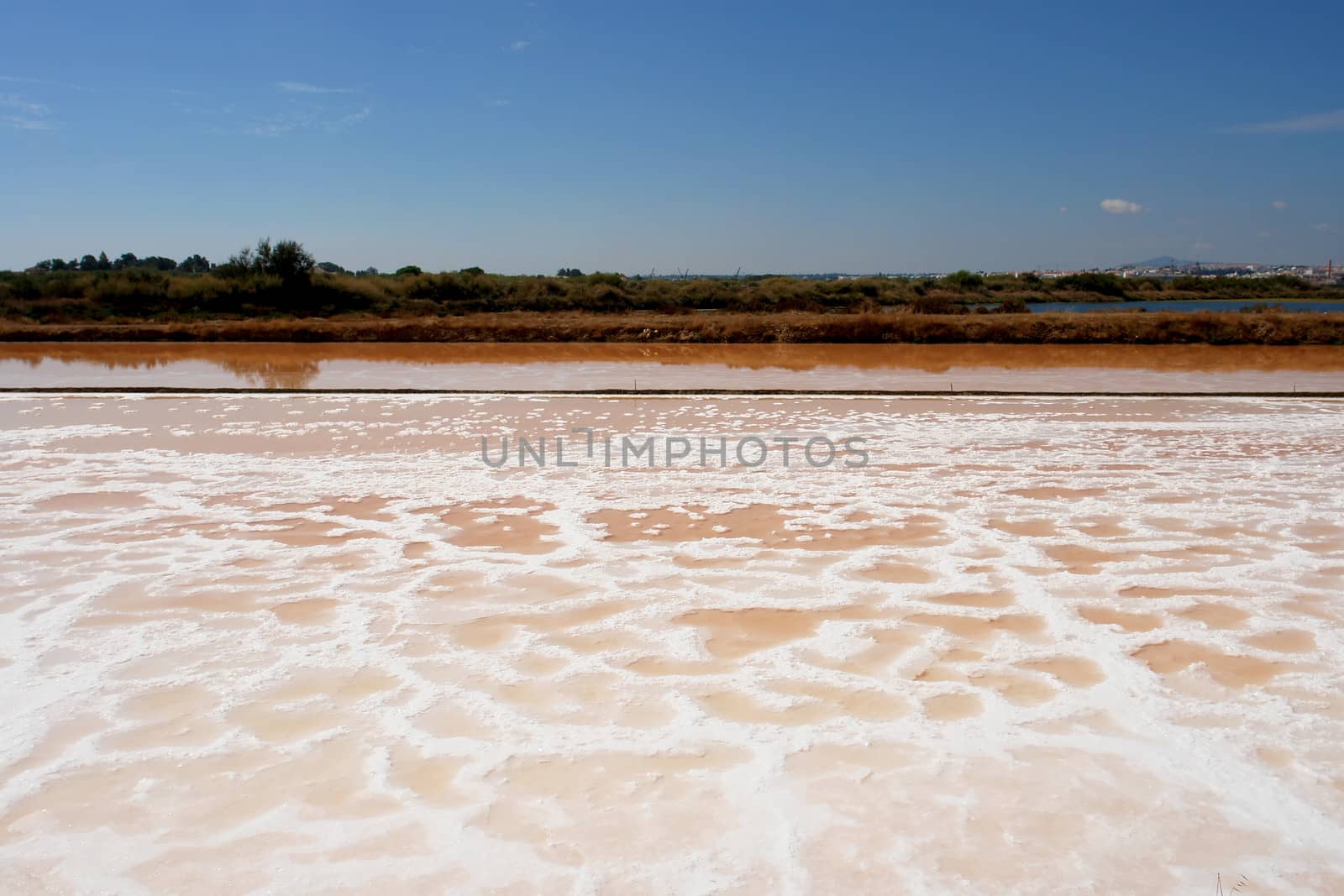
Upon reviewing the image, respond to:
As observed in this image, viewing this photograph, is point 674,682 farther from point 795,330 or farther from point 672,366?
point 795,330

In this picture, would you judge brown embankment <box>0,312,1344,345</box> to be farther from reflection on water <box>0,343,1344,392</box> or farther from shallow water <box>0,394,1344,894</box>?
shallow water <box>0,394,1344,894</box>

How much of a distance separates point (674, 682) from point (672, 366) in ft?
32.7

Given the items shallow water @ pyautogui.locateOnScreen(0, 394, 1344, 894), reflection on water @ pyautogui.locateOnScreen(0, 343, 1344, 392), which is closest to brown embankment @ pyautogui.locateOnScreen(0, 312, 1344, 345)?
reflection on water @ pyautogui.locateOnScreen(0, 343, 1344, 392)

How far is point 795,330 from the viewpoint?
54.1 ft

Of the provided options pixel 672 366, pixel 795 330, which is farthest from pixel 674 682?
pixel 795 330

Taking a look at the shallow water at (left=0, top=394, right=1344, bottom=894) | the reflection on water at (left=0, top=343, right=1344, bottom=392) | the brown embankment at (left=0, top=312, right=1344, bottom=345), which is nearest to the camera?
the shallow water at (left=0, top=394, right=1344, bottom=894)

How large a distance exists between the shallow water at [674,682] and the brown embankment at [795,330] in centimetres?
1047

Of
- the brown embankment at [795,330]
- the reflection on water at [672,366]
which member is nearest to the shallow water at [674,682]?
the reflection on water at [672,366]

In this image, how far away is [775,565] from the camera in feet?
13.8

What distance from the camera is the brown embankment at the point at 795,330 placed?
15.8 m

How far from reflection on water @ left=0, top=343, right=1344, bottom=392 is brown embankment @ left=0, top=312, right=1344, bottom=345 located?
1.83 feet

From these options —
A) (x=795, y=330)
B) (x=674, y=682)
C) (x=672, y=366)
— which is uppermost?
(x=795, y=330)

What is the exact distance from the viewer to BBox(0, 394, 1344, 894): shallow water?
86.6 inches

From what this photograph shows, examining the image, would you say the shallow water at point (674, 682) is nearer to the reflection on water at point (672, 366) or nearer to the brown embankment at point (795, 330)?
the reflection on water at point (672, 366)
